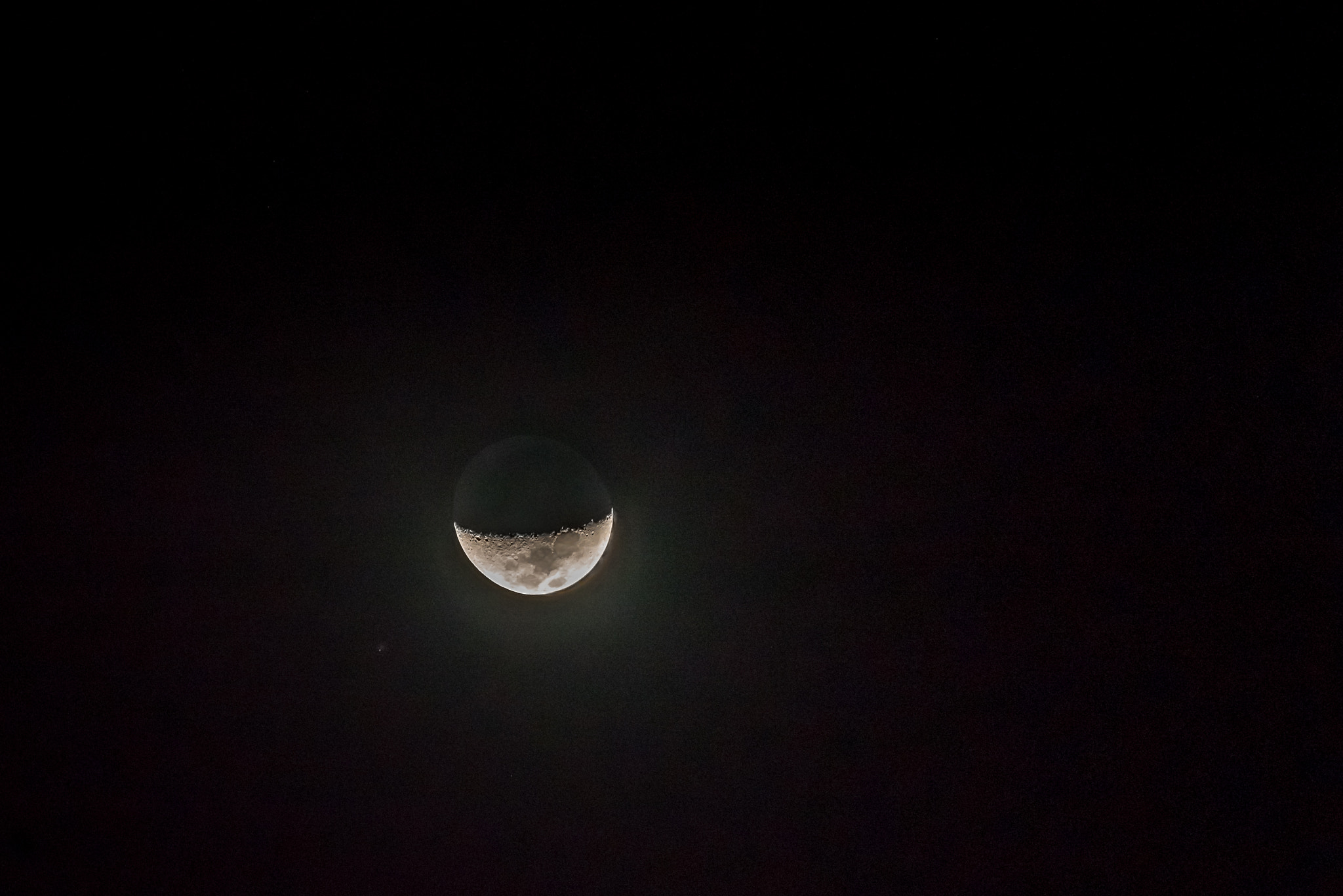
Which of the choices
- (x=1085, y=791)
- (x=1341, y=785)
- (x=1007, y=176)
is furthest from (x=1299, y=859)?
(x=1007, y=176)

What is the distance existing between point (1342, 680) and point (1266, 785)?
12.3 inches

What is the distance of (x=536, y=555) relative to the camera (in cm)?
129

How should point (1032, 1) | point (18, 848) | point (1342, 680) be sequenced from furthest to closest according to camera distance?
point (18, 848)
point (1342, 680)
point (1032, 1)

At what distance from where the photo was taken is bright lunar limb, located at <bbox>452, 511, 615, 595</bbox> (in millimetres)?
1290

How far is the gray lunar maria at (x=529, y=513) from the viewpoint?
1288 mm

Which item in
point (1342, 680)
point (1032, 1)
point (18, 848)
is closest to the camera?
point (1032, 1)

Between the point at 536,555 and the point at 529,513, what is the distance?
10cm

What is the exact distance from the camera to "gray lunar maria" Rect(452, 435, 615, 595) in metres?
1.29

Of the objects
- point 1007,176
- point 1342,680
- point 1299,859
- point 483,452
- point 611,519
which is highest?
point 1007,176

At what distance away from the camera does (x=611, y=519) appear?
1.38m

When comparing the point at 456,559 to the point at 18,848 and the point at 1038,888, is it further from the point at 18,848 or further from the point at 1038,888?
the point at 1038,888

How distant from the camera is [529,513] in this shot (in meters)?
1.29

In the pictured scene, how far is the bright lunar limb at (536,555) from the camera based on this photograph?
1.29 m

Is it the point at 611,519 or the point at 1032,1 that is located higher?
the point at 1032,1
